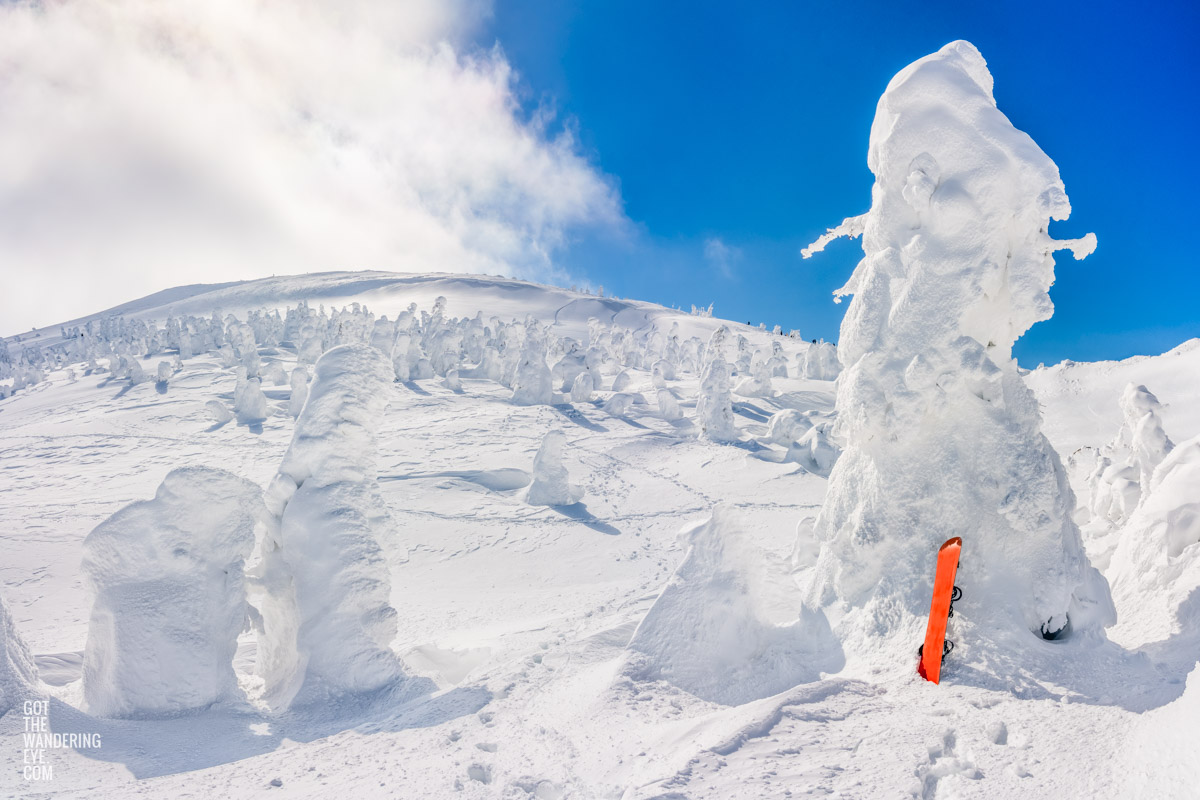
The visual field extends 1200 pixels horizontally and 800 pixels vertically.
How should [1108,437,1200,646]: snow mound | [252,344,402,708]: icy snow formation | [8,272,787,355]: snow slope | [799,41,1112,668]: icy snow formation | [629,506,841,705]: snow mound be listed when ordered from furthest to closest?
[8,272,787,355]: snow slope
[252,344,402,708]: icy snow formation
[629,506,841,705]: snow mound
[799,41,1112,668]: icy snow formation
[1108,437,1200,646]: snow mound

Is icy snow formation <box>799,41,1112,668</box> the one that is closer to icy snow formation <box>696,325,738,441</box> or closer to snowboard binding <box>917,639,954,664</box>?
snowboard binding <box>917,639,954,664</box>

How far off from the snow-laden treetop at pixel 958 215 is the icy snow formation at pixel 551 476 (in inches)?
631

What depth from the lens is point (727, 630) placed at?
8109 millimetres

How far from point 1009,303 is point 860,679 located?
4.61m

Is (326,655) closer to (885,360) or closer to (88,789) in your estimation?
(88,789)

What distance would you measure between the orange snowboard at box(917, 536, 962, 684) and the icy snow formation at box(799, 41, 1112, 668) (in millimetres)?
433

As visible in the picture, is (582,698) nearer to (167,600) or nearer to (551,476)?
(167,600)

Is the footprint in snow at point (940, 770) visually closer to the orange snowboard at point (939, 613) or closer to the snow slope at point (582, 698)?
the snow slope at point (582, 698)

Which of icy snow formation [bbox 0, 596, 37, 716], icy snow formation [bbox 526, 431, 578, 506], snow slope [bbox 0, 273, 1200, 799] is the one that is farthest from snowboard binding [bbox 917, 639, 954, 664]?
icy snow formation [bbox 526, 431, 578, 506]

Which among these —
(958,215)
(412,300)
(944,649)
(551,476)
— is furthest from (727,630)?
(412,300)

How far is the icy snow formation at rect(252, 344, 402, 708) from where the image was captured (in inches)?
377

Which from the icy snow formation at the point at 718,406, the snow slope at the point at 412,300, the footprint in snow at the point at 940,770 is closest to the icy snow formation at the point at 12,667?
the footprint in snow at the point at 940,770

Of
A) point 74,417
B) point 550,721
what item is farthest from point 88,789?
point 74,417

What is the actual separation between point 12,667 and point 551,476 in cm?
1617
